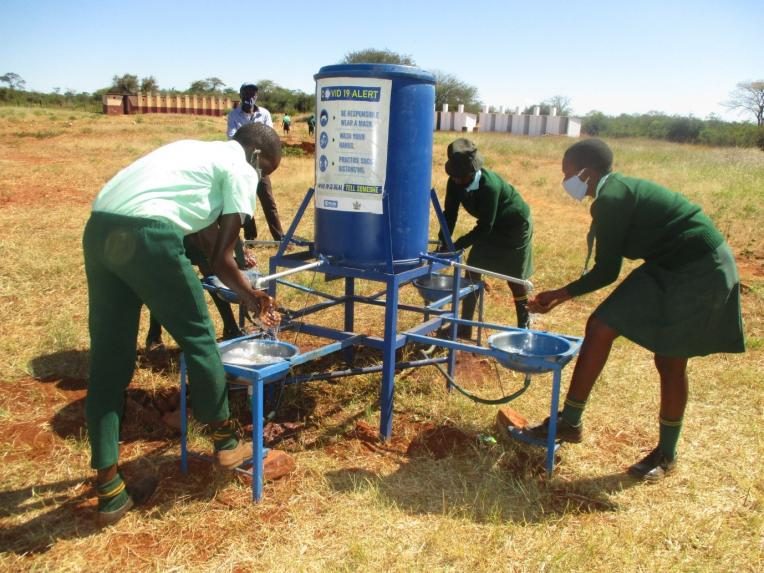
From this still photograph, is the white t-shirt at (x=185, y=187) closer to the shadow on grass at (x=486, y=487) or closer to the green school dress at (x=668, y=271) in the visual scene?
the shadow on grass at (x=486, y=487)

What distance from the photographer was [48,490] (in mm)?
2988

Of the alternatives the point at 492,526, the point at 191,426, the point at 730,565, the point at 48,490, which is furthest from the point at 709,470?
the point at 48,490

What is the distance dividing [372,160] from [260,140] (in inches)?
28.4

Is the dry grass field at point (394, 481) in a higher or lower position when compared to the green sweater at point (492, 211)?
lower

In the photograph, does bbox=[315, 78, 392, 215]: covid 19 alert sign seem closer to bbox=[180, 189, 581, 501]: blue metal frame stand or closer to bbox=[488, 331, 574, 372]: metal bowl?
bbox=[180, 189, 581, 501]: blue metal frame stand

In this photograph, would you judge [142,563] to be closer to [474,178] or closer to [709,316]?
[709,316]

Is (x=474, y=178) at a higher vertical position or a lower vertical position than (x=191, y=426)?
higher

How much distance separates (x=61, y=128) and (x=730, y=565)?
98.3 ft

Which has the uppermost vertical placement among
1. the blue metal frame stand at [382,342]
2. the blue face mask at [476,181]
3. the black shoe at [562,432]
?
the blue face mask at [476,181]

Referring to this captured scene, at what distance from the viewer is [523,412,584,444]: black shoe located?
326cm

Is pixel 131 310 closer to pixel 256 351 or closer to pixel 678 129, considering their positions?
pixel 256 351

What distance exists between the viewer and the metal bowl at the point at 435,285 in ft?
15.2

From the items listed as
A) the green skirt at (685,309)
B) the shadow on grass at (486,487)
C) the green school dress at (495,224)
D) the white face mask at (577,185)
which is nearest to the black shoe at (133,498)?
the shadow on grass at (486,487)

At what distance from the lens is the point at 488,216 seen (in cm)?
447
